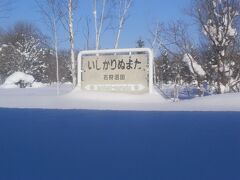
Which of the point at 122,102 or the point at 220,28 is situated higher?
the point at 220,28

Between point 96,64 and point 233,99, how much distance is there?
412cm

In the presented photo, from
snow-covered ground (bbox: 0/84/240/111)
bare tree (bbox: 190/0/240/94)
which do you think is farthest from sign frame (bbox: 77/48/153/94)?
bare tree (bbox: 190/0/240/94)

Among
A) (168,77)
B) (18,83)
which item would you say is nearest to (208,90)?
(18,83)

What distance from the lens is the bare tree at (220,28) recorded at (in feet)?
51.9

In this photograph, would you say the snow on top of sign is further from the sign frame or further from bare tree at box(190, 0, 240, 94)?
the sign frame

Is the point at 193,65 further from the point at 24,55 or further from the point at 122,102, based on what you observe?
the point at 24,55

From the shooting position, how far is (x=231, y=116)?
7375mm

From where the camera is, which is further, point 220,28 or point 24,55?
point 24,55

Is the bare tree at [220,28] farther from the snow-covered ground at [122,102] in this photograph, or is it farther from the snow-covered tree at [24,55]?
the snow-covered tree at [24,55]

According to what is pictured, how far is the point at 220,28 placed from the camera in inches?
627

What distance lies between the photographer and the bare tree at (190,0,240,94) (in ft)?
51.9

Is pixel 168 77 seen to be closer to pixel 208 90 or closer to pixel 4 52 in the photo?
pixel 4 52

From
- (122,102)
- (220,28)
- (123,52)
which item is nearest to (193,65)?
(220,28)

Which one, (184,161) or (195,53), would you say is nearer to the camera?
(184,161)
